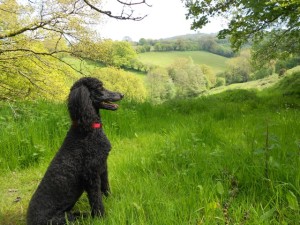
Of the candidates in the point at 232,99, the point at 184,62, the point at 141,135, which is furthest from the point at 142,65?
the point at 141,135

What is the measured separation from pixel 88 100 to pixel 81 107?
11 cm

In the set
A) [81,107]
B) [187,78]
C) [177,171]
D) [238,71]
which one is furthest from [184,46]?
[81,107]

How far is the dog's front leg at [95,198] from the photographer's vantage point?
275 centimetres

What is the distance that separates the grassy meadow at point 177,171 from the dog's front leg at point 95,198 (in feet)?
0.33

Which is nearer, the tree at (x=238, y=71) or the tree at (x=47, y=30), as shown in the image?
the tree at (x=47, y=30)

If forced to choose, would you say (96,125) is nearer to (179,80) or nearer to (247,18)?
(247,18)

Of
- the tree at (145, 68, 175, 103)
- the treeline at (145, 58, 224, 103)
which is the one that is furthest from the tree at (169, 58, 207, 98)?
the tree at (145, 68, 175, 103)

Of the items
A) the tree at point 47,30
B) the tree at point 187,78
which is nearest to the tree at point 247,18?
the tree at point 47,30

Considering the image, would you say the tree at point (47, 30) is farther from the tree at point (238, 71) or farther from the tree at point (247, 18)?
the tree at point (238, 71)

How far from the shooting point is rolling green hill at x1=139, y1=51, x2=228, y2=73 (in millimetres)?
112000

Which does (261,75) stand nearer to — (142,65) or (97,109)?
(142,65)

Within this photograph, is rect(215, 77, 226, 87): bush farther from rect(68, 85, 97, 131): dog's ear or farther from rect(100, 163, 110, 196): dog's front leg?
rect(68, 85, 97, 131): dog's ear

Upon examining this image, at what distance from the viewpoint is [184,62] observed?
9419 centimetres

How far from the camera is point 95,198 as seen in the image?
2.76 m
